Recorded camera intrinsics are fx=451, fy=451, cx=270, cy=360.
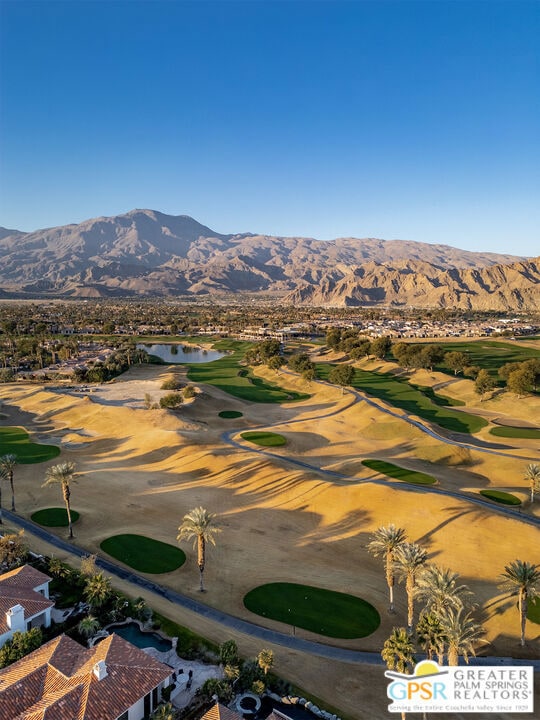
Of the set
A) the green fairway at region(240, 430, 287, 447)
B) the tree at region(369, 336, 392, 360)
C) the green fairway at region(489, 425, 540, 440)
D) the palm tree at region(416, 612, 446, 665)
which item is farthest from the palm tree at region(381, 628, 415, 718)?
the tree at region(369, 336, 392, 360)

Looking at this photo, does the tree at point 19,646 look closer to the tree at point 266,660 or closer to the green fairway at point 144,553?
the green fairway at point 144,553

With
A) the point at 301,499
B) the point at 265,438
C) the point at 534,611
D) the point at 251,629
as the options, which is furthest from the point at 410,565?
the point at 265,438

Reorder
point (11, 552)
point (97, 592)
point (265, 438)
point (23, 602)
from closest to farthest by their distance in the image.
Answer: point (23, 602), point (97, 592), point (11, 552), point (265, 438)

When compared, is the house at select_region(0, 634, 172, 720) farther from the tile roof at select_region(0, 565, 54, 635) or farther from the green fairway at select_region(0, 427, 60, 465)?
the green fairway at select_region(0, 427, 60, 465)

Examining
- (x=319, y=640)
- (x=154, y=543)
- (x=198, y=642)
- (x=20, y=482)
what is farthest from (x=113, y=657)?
(x=20, y=482)

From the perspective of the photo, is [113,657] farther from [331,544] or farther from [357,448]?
[357,448]

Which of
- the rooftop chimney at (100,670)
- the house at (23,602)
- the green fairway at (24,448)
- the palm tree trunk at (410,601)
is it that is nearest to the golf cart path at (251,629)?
the palm tree trunk at (410,601)

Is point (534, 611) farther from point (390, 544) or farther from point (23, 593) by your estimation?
point (23, 593)
